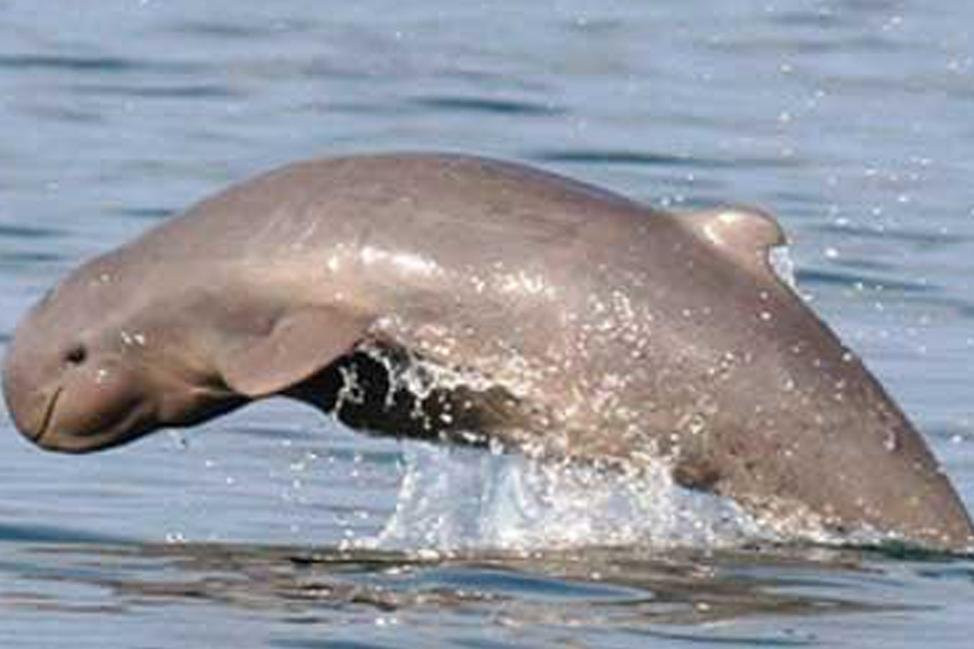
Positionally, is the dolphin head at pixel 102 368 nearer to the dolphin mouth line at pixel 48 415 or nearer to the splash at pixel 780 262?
the dolphin mouth line at pixel 48 415

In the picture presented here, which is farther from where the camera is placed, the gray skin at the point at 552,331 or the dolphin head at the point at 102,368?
the dolphin head at the point at 102,368

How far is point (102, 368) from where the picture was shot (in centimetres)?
1558

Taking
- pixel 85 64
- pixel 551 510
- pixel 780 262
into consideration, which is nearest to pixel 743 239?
pixel 780 262

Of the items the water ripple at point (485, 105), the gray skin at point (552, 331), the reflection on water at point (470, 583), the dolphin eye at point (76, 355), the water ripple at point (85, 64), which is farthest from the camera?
the water ripple at point (85, 64)

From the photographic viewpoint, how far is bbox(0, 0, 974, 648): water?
14508 mm

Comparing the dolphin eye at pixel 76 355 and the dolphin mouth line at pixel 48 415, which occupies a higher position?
the dolphin eye at pixel 76 355

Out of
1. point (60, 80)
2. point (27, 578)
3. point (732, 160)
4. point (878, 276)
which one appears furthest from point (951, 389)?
point (60, 80)

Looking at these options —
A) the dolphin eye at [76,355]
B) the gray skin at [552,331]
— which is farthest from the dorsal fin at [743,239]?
the dolphin eye at [76,355]

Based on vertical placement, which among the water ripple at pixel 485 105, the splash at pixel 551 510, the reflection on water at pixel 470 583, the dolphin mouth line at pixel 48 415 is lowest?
the reflection on water at pixel 470 583

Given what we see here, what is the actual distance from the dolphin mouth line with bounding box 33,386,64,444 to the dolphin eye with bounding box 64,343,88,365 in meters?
0.12

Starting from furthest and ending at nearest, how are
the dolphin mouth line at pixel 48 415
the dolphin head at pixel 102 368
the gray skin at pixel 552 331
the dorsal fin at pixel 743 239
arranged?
the dolphin mouth line at pixel 48 415 < the dolphin head at pixel 102 368 < the dorsal fin at pixel 743 239 < the gray skin at pixel 552 331

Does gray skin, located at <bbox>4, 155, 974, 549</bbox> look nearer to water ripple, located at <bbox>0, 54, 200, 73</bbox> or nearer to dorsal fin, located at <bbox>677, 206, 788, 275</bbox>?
dorsal fin, located at <bbox>677, 206, 788, 275</bbox>

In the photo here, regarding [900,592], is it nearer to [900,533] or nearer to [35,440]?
[900,533]

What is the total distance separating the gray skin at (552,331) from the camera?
15086 millimetres
